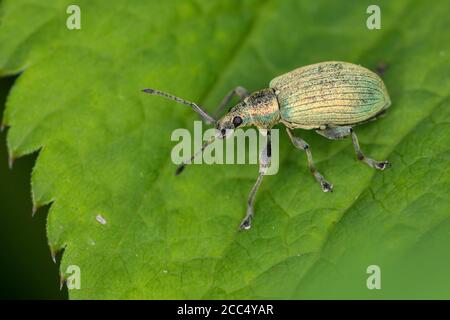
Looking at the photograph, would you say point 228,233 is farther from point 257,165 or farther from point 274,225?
point 257,165

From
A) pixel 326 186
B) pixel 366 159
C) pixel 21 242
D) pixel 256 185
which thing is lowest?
pixel 21 242

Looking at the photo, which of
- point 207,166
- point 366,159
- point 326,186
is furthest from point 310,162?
point 207,166

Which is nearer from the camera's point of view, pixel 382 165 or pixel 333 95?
pixel 382 165

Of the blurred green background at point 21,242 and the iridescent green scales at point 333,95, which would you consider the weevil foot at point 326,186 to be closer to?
the iridescent green scales at point 333,95

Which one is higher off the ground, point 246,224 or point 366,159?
point 366,159

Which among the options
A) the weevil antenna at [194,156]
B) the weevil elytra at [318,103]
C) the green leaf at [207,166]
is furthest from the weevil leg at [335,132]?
Answer: the weevil antenna at [194,156]

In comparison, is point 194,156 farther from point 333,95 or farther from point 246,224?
point 333,95
